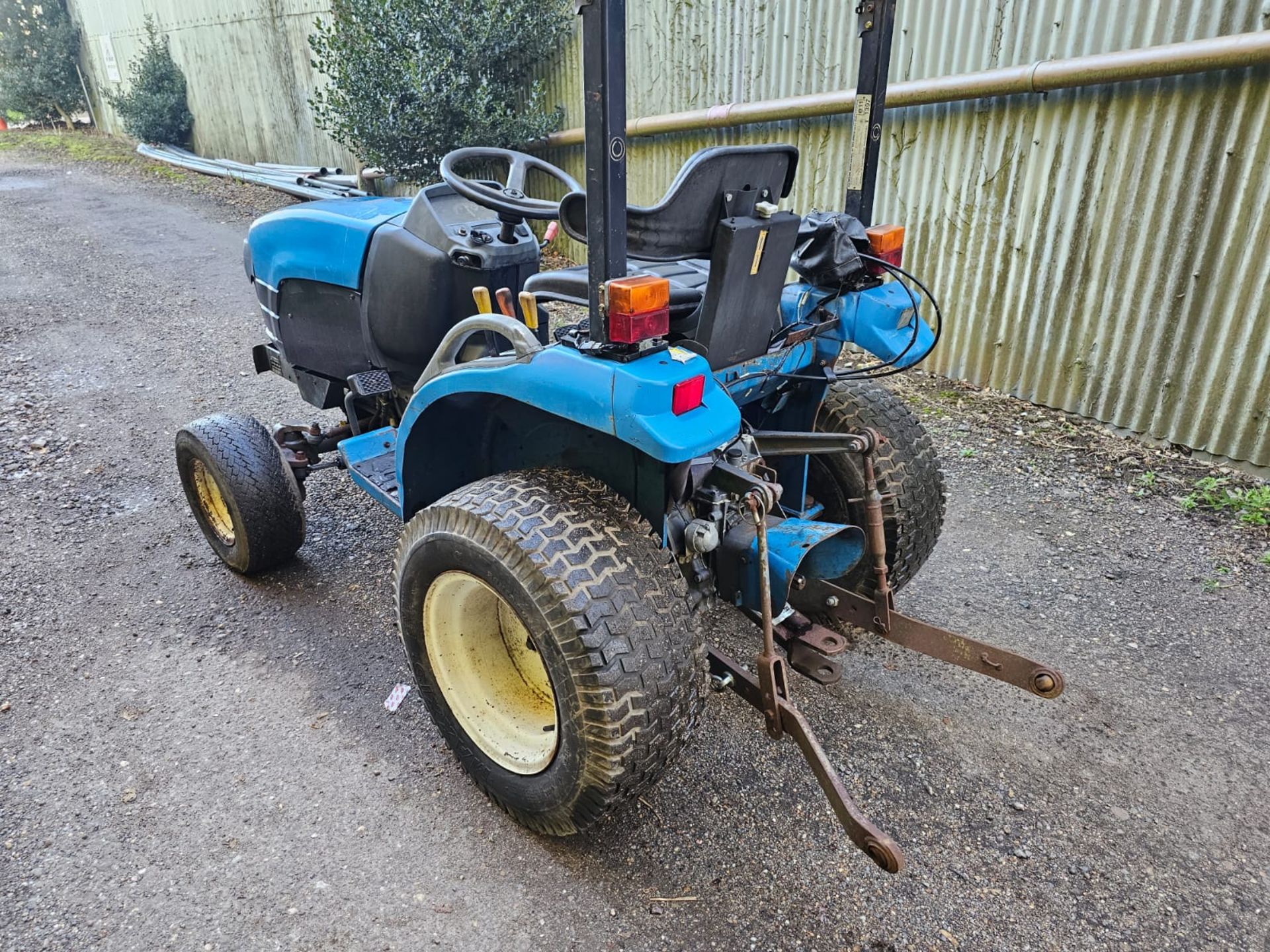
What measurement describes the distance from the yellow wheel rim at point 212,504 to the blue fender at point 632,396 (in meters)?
1.97

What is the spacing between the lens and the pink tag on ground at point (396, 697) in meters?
2.70

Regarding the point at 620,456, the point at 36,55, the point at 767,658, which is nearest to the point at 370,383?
the point at 620,456

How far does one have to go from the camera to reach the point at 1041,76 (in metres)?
4.33

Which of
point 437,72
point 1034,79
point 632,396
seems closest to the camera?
point 632,396

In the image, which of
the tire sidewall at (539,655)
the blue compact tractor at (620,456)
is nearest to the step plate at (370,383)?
the blue compact tractor at (620,456)

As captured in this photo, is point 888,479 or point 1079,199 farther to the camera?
point 1079,199

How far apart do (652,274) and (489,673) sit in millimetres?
1258

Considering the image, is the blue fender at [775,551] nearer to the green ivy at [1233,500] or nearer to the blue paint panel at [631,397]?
the blue paint panel at [631,397]

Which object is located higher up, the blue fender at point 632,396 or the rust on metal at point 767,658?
the blue fender at point 632,396

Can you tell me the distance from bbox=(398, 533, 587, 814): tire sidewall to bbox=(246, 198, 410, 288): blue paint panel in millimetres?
1491

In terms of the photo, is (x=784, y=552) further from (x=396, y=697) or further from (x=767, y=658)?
(x=396, y=697)

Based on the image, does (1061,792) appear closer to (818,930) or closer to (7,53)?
(818,930)

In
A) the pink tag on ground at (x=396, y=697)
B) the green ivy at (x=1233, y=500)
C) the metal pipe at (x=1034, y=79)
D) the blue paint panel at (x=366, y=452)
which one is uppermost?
the metal pipe at (x=1034, y=79)

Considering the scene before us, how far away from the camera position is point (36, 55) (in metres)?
16.9
